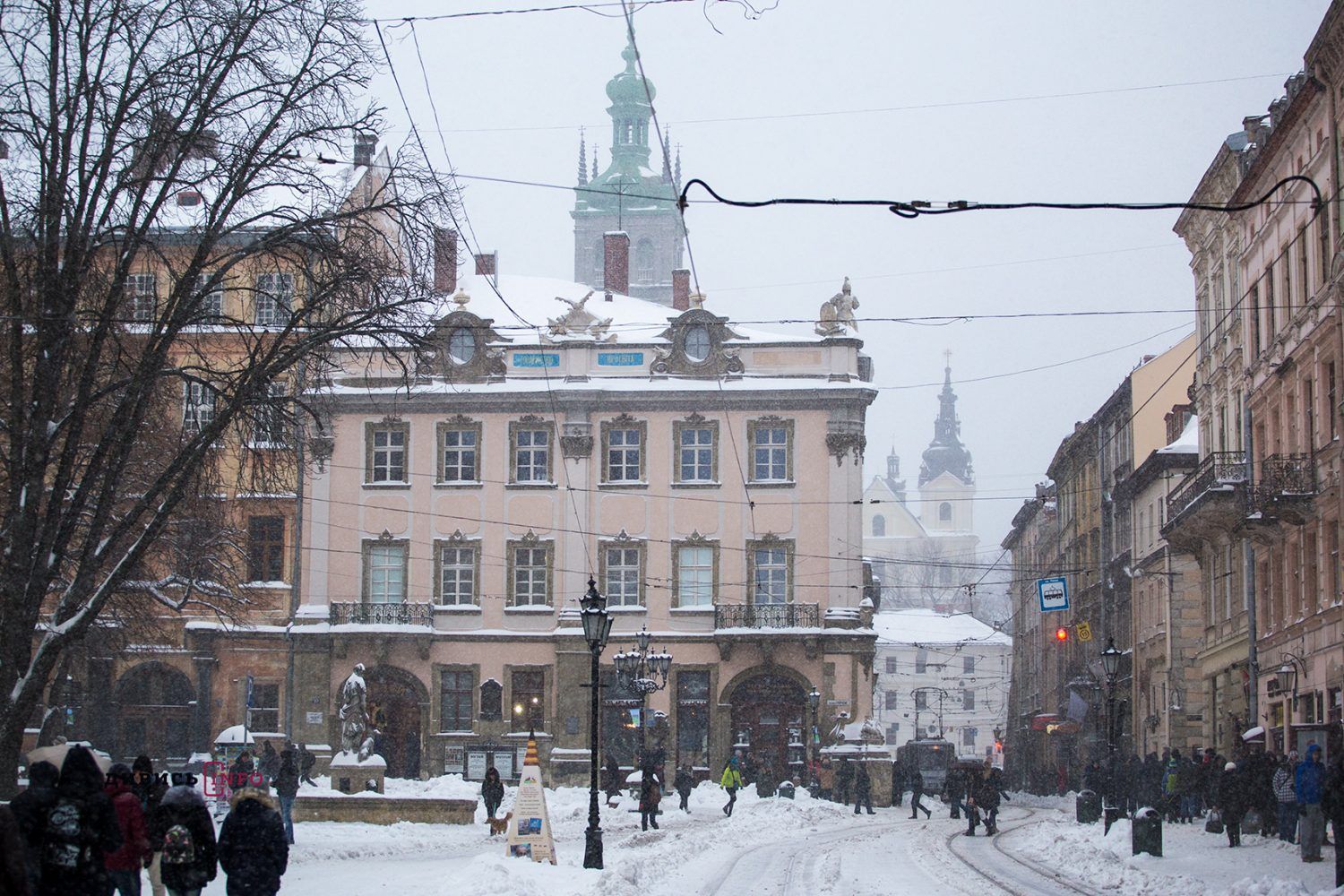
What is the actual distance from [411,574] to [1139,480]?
74.9 feet

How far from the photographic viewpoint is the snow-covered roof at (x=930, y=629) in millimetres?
122312

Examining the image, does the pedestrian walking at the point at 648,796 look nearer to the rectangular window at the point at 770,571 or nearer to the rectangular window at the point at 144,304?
the rectangular window at the point at 144,304

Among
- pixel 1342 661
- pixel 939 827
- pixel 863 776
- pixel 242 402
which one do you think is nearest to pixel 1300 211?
pixel 1342 661

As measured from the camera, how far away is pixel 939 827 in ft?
129

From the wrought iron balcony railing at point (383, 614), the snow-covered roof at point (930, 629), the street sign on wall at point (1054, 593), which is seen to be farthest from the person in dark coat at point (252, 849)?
the snow-covered roof at point (930, 629)

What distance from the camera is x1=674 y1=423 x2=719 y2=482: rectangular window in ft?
175

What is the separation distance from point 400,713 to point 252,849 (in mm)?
40136

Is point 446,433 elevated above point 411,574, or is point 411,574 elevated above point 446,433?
point 446,433

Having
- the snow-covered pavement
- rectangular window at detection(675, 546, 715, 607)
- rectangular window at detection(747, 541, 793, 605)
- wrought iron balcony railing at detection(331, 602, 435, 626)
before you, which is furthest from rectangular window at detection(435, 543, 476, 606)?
the snow-covered pavement

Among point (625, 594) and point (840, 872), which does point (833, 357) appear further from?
point (840, 872)

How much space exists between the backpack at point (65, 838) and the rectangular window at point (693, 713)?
41242mm

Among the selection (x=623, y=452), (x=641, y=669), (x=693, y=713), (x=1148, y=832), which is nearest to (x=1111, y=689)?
(x=1148, y=832)

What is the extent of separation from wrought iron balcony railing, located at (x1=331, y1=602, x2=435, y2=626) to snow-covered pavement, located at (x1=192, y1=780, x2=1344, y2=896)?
14.5 metres

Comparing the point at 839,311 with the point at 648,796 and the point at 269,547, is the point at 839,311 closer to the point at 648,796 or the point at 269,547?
the point at 269,547
